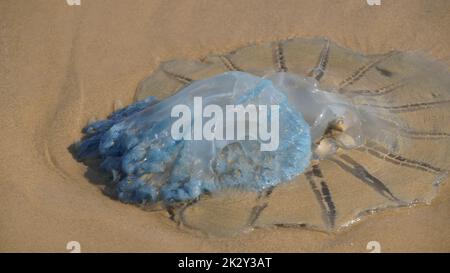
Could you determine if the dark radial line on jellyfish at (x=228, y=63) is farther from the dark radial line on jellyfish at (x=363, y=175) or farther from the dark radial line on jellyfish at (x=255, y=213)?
the dark radial line on jellyfish at (x=255, y=213)

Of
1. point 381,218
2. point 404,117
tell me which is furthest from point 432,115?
point 381,218

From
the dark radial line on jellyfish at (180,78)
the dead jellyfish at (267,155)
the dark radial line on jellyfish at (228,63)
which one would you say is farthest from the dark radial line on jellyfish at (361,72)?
the dark radial line on jellyfish at (180,78)

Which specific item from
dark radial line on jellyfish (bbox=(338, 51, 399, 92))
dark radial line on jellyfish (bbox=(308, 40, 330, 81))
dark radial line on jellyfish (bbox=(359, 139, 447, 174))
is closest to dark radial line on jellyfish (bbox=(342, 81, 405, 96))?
dark radial line on jellyfish (bbox=(338, 51, 399, 92))

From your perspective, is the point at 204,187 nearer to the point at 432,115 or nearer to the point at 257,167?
the point at 257,167

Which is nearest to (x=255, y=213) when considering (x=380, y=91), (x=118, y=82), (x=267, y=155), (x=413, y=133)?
(x=267, y=155)

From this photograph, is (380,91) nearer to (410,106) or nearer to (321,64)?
(410,106)

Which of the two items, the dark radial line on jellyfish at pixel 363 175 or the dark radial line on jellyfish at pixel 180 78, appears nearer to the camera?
the dark radial line on jellyfish at pixel 363 175
